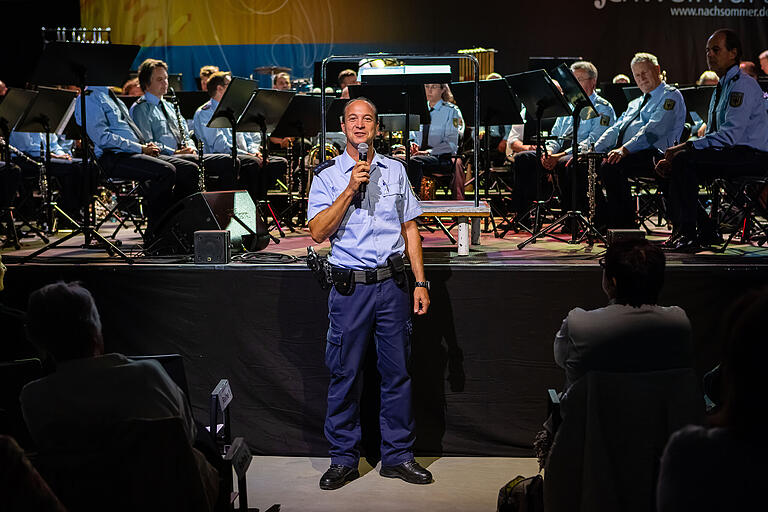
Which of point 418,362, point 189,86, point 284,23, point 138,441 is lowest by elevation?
point 418,362

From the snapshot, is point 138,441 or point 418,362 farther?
point 418,362

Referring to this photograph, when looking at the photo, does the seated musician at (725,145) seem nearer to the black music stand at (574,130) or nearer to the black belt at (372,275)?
the black music stand at (574,130)

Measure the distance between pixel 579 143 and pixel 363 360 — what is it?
4.36 metres

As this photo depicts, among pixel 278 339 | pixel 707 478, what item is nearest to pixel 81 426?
pixel 707 478

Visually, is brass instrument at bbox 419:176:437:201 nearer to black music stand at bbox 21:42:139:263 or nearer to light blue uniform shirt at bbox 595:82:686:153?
light blue uniform shirt at bbox 595:82:686:153

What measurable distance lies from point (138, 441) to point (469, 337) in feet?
9.52

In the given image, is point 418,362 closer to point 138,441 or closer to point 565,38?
point 138,441

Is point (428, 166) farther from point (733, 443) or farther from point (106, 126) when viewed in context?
point (733, 443)

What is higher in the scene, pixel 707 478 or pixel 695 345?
pixel 707 478

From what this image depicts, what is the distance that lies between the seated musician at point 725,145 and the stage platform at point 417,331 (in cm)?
98

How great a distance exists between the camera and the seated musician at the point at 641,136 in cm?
678

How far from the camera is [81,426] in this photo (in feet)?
7.21

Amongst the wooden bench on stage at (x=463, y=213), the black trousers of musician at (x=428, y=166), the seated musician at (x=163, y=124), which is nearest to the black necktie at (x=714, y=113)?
the wooden bench on stage at (x=463, y=213)

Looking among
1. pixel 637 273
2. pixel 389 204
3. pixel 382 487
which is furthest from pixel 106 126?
pixel 637 273
